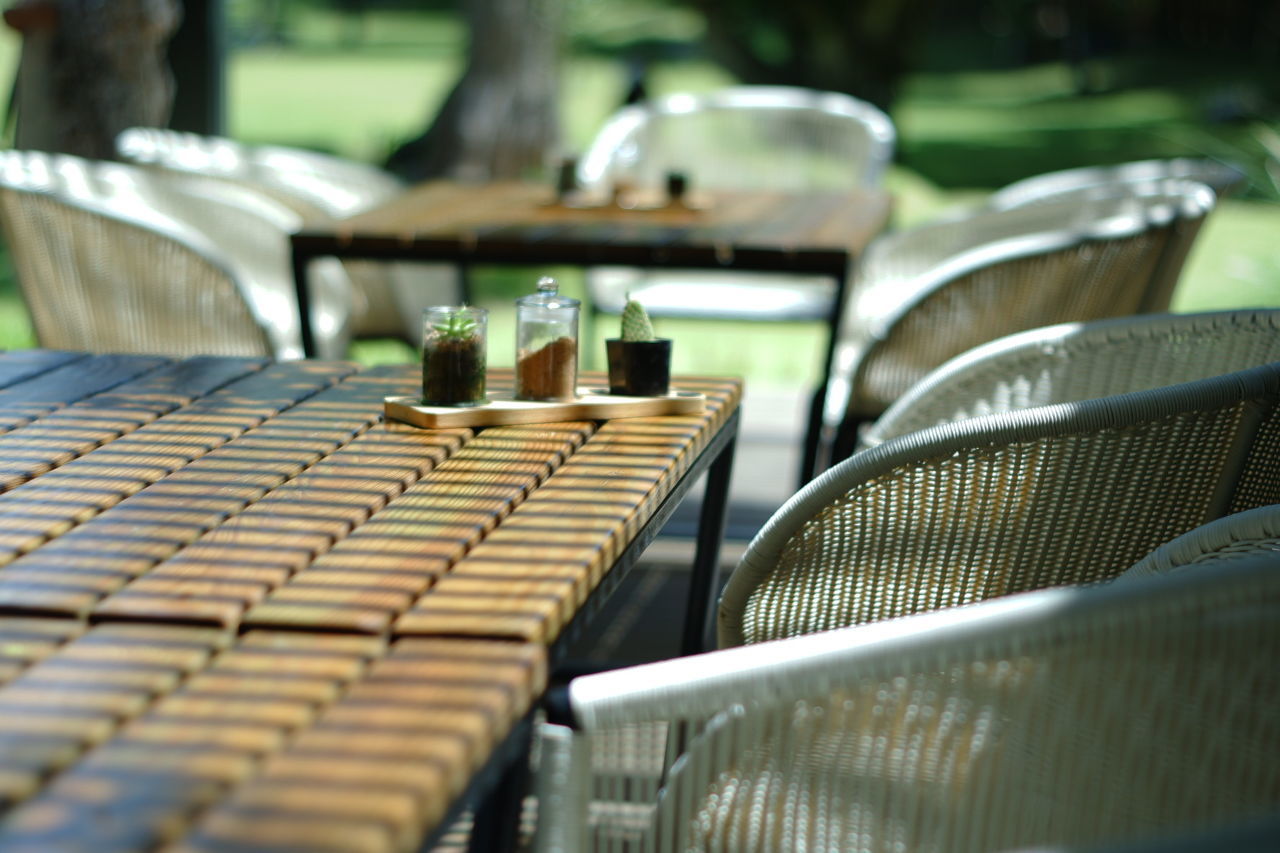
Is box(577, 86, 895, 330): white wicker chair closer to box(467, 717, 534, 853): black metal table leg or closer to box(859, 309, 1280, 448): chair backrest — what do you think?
box(859, 309, 1280, 448): chair backrest

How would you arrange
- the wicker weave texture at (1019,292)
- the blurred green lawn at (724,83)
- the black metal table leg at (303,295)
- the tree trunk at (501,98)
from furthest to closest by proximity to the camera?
the tree trunk at (501,98), the blurred green lawn at (724,83), the black metal table leg at (303,295), the wicker weave texture at (1019,292)

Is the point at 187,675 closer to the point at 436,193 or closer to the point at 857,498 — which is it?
the point at 857,498

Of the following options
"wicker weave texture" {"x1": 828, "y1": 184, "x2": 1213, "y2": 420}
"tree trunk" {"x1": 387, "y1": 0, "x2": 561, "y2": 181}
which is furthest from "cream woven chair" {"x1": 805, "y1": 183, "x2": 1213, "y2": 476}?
"tree trunk" {"x1": 387, "y1": 0, "x2": 561, "y2": 181}

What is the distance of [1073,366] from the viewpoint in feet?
6.62

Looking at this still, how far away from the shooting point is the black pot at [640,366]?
1752 mm

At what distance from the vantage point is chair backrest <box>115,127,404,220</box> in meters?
3.51

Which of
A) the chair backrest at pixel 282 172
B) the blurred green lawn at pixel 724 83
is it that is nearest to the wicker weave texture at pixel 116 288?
the chair backrest at pixel 282 172

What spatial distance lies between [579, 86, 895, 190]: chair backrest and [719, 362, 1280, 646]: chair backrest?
278 cm

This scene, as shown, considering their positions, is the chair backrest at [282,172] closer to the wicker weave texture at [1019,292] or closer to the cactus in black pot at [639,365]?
the wicker weave texture at [1019,292]

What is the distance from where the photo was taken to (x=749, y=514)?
346 cm

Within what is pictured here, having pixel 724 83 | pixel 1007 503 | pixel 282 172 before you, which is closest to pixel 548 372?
pixel 1007 503

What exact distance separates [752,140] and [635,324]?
9.13ft

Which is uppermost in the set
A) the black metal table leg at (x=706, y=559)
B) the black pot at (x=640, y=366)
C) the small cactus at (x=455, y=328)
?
the small cactus at (x=455, y=328)

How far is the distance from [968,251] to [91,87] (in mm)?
2620
